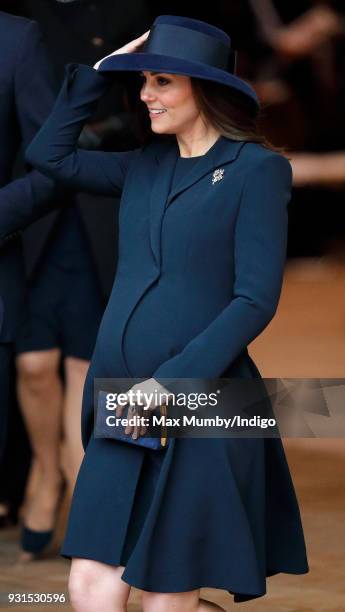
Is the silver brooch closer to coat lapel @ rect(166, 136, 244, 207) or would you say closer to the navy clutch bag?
coat lapel @ rect(166, 136, 244, 207)

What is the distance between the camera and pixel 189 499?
3025mm

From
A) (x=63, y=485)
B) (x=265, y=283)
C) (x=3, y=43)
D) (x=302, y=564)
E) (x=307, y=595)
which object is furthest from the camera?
(x=63, y=485)

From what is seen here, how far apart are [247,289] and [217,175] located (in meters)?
0.24

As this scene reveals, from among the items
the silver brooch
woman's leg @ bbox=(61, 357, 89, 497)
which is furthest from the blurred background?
the silver brooch

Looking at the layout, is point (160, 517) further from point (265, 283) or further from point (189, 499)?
point (265, 283)

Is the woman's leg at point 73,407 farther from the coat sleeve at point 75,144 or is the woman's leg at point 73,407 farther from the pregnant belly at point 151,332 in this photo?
the pregnant belly at point 151,332

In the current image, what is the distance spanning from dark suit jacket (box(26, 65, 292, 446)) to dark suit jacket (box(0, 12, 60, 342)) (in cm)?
66

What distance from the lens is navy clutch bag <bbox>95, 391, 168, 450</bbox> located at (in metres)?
3.03

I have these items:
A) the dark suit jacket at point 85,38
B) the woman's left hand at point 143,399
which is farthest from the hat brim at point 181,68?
the dark suit jacket at point 85,38

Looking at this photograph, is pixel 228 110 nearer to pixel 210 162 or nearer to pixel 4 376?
pixel 210 162

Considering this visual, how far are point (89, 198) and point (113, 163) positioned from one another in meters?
1.16

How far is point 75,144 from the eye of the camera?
3324 mm

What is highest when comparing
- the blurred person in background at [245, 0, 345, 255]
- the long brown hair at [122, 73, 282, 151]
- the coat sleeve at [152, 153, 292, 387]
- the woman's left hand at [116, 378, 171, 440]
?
the long brown hair at [122, 73, 282, 151]

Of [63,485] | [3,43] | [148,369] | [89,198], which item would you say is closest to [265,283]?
[148,369]
